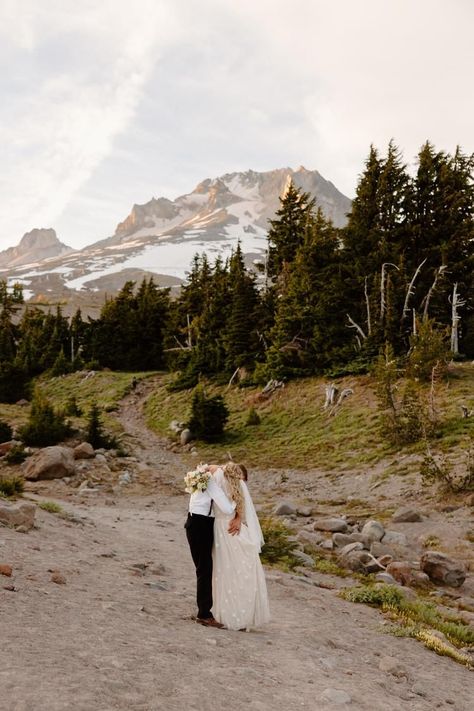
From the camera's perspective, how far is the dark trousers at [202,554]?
6.85 meters

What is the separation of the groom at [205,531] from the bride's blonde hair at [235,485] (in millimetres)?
77

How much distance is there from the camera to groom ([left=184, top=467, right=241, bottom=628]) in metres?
6.86

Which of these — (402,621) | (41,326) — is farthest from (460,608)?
(41,326)

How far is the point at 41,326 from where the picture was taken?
7619 centimetres

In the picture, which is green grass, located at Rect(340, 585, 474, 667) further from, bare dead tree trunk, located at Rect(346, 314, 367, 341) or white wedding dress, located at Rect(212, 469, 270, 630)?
bare dead tree trunk, located at Rect(346, 314, 367, 341)

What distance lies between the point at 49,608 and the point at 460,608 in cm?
727

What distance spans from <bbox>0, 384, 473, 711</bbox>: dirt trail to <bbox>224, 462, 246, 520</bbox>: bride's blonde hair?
62.9 inches

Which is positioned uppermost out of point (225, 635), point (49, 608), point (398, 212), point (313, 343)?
point (398, 212)

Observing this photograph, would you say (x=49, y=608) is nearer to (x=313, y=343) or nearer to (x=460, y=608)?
(x=460, y=608)

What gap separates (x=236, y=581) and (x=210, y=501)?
113cm

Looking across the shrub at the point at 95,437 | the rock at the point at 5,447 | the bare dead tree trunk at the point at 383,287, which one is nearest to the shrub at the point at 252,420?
the shrub at the point at 95,437

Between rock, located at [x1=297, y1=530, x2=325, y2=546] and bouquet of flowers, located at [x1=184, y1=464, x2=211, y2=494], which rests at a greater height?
bouquet of flowers, located at [x1=184, y1=464, x2=211, y2=494]

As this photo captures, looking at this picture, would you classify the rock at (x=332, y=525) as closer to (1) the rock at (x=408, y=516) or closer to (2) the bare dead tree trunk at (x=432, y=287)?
(1) the rock at (x=408, y=516)

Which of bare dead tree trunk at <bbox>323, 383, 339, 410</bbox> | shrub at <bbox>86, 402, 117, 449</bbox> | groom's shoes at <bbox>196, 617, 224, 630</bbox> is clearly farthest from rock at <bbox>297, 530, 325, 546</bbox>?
bare dead tree trunk at <bbox>323, 383, 339, 410</bbox>
